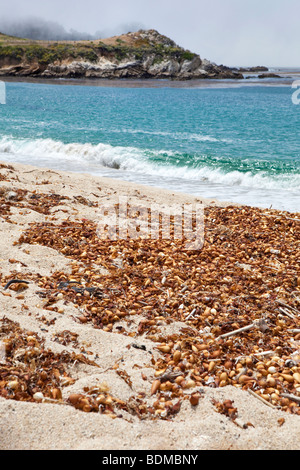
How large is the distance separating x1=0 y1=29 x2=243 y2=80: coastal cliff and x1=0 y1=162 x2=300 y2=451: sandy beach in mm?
95975

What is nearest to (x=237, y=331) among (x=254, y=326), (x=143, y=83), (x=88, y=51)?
(x=254, y=326)

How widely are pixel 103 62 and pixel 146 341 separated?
107 meters

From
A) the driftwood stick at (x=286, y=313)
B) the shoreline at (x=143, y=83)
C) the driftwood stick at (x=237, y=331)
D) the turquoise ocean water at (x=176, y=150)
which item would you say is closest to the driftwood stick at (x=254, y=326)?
the driftwood stick at (x=237, y=331)

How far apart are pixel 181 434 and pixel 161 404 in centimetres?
26

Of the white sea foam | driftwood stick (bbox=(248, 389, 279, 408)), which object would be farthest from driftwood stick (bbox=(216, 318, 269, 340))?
the white sea foam

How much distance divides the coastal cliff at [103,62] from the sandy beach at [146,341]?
96.0 m

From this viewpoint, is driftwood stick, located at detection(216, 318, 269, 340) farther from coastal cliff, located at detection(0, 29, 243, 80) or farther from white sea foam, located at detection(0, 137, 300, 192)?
coastal cliff, located at detection(0, 29, 243, 80)

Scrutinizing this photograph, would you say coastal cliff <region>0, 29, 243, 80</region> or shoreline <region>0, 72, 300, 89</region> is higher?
coastal cliff <region>0, 29, 243, 80</region>

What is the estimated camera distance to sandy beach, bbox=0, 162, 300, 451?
2121 mm

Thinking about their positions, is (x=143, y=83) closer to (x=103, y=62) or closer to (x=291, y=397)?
(x=103, y=62)

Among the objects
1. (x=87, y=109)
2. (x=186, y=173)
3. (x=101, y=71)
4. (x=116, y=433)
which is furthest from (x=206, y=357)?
(x=101, y=71)

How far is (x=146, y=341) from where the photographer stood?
9.88 feet
